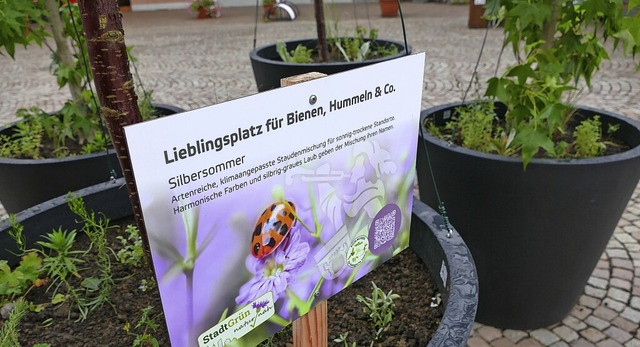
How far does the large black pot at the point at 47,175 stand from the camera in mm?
2369

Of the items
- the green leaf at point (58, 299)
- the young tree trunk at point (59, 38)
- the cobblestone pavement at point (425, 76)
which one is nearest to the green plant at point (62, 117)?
the young tree trunk at point (59, 38)

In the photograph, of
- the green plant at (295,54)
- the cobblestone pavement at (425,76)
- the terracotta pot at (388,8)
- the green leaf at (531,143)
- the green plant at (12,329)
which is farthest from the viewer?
the terracotta pot at (388,8)

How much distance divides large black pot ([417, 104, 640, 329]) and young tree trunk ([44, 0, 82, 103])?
2.01 metres

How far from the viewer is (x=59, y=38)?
9.36 feet

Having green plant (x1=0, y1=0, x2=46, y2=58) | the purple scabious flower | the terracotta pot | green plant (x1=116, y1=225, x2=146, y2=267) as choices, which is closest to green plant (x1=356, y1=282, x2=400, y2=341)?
the purple scabious flower

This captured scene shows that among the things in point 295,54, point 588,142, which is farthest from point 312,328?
point 295,54

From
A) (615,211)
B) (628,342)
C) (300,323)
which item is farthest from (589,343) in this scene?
(300,323)

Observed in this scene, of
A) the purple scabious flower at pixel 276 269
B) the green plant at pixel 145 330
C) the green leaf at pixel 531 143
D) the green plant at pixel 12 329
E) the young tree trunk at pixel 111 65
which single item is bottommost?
Answer: the green plant at pixel 145 330

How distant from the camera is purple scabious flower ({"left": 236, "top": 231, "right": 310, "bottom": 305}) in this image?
97cm

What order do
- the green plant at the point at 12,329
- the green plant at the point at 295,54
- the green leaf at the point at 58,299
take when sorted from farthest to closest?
the green plant at the point at 295,54 < the green leaf at the point at 58,299 < the green plant at the point at 12,329

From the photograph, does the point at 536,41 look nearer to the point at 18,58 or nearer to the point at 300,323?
the point at 300,323

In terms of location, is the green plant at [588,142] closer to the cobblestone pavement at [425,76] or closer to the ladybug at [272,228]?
the cobblestone pavement at [425,76]

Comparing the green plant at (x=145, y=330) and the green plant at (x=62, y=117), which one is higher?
the green plant at (x=62, y=117)

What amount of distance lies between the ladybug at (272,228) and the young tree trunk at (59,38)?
2388 mm
